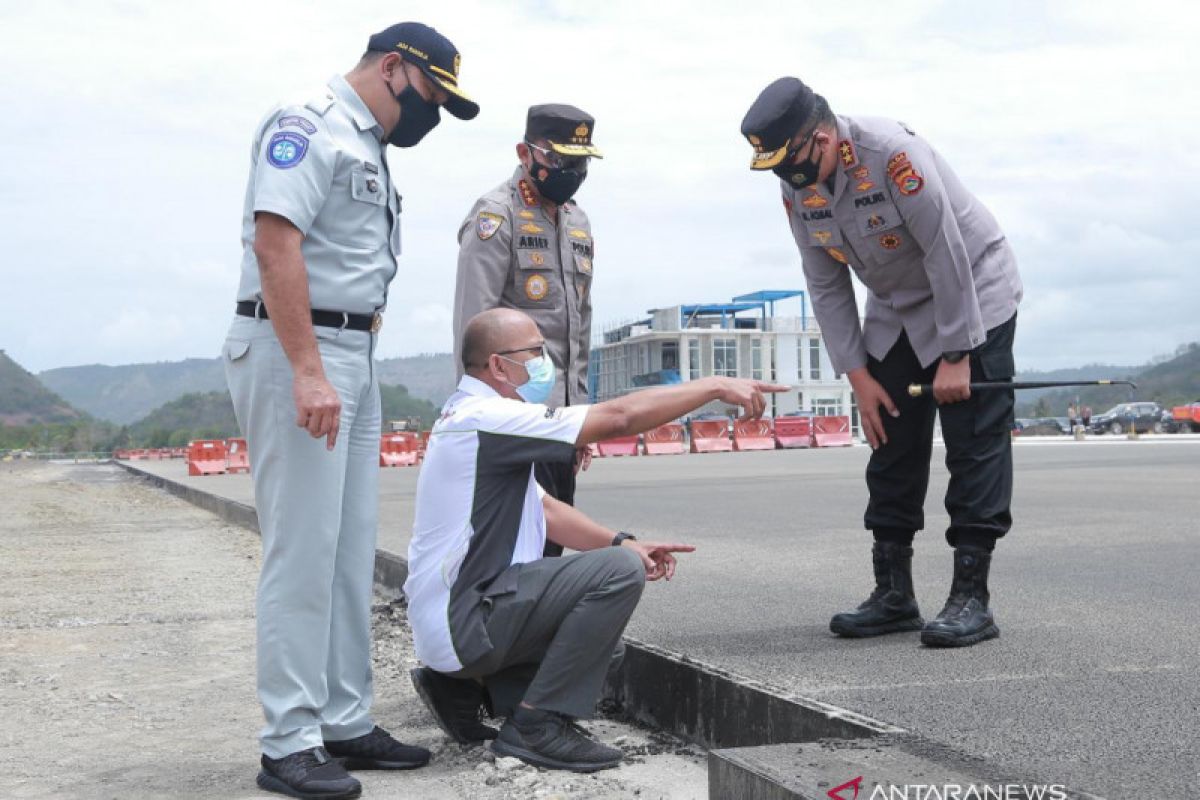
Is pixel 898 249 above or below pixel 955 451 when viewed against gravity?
above

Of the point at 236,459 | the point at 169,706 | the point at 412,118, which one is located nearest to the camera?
the point at 412,118

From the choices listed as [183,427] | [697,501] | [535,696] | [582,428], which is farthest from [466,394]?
[183,427]

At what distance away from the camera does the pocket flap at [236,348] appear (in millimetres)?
3396

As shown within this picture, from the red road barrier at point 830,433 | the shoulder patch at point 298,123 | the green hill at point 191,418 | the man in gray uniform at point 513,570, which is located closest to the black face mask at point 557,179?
the man in gray uniform at point 513,570

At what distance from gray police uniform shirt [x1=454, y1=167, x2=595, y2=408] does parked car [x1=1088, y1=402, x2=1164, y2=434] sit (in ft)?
160

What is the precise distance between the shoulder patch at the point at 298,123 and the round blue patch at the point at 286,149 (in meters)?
0.03

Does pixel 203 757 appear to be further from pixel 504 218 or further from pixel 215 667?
pixel 504 218

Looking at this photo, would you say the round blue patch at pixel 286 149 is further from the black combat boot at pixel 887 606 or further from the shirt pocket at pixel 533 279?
the black combat boot at pixel 887 606

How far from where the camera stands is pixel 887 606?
446 cm

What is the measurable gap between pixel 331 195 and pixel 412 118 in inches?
14.8

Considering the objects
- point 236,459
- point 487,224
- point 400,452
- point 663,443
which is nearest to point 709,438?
point 663,443

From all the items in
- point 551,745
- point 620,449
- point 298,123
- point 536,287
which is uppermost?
point 298,123

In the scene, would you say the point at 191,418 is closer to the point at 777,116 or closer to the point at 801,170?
the point at 801,170

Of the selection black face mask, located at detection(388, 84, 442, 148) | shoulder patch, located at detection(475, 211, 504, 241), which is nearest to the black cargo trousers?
shoulder patch, located at detection(475, 211, 504, 241)
